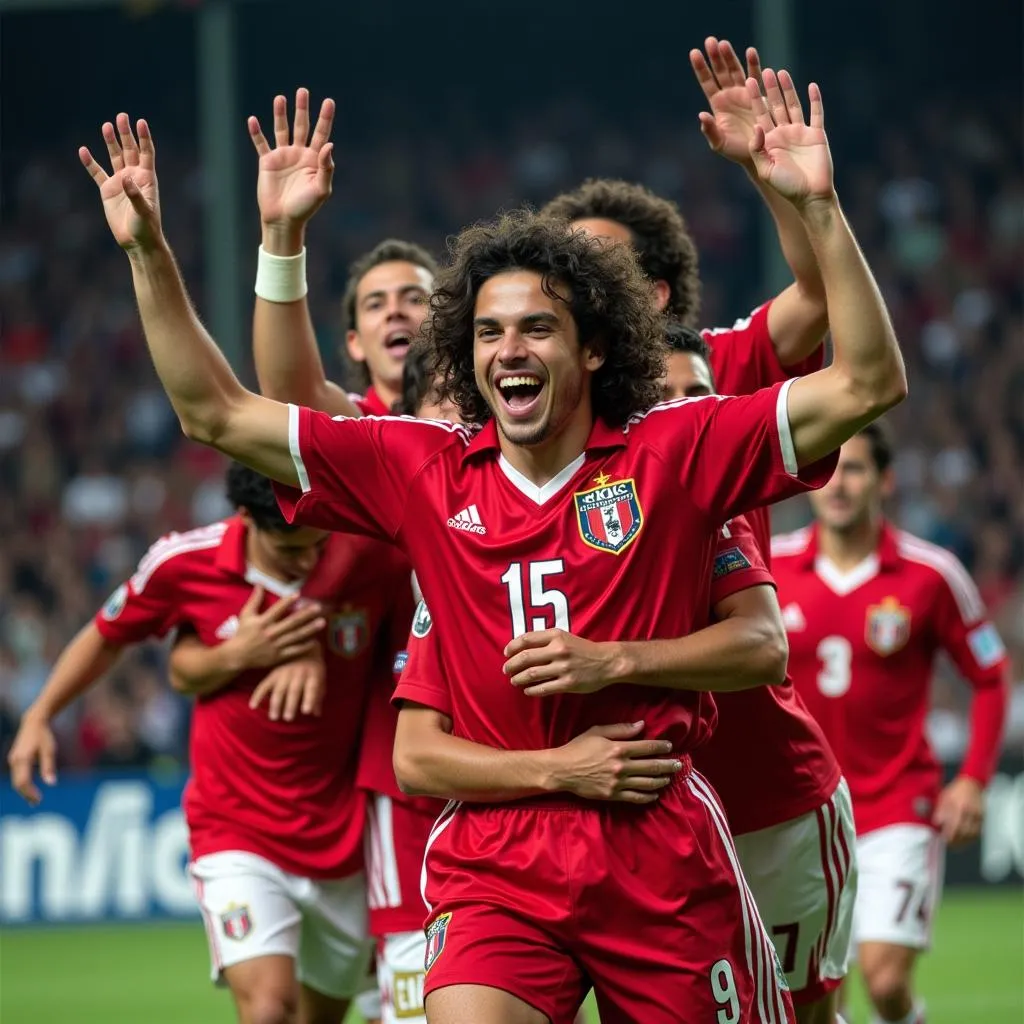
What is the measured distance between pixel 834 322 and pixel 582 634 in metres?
0.86

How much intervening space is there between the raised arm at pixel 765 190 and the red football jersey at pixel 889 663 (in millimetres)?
2655

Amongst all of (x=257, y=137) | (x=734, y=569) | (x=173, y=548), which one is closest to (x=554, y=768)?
(x=734, y=569)

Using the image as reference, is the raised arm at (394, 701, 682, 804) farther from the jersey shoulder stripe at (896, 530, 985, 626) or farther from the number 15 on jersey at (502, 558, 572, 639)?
the jersey shoulder stripe at (896, 530, 985, 626)

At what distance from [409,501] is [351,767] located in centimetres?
183

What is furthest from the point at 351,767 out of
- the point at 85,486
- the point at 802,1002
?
the point at 85,486

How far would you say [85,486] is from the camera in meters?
18.7

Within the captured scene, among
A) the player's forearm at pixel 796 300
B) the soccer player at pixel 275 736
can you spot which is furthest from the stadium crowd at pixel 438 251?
the player's forearm at pixel 796 300

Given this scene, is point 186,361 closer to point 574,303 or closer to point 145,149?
point 145,149

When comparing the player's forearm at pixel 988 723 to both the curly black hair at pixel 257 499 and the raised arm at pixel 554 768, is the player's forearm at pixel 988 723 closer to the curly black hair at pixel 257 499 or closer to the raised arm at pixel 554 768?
the curly black hair at pixel 257 499

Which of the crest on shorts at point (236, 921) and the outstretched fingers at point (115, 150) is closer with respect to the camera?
the outstretched fingers at point (115, 150)

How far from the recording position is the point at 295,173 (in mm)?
4637

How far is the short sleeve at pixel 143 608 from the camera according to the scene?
6188 mm

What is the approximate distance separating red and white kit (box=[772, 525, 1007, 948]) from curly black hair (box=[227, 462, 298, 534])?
2.60 metres

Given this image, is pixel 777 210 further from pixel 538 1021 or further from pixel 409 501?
pixel 538 1021
